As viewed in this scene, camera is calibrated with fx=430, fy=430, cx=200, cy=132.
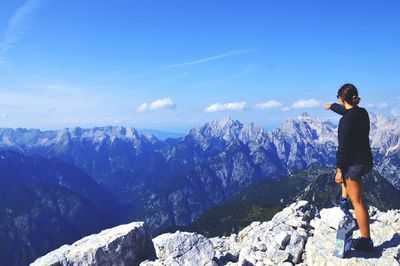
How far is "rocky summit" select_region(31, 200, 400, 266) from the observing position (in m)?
18.7

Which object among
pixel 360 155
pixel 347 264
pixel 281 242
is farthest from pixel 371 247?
pixel 281 242

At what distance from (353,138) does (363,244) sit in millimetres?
4234

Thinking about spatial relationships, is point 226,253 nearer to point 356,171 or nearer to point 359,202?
point 359,202

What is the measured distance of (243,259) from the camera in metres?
20.7

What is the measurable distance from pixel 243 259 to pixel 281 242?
6.88 ft

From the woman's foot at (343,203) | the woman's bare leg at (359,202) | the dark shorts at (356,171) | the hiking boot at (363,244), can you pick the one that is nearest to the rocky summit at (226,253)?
the hiking boot at (363,244)

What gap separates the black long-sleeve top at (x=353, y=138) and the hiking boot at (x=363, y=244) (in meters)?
2.88

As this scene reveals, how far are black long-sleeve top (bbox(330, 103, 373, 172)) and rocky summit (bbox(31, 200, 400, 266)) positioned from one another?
129 inches

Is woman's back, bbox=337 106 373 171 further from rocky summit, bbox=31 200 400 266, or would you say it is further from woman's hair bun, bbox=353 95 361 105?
rocky summit, bbox=31 200 400 266

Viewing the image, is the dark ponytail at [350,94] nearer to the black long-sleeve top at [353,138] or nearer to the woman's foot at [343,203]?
the black long-sleeve top at [353,138]

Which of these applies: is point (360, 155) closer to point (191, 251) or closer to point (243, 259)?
point (243, 259)

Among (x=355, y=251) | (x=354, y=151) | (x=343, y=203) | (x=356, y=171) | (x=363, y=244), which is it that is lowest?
(x=355, y=251)

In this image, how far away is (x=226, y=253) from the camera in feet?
76.4

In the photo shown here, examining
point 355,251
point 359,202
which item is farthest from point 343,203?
point 355,251
